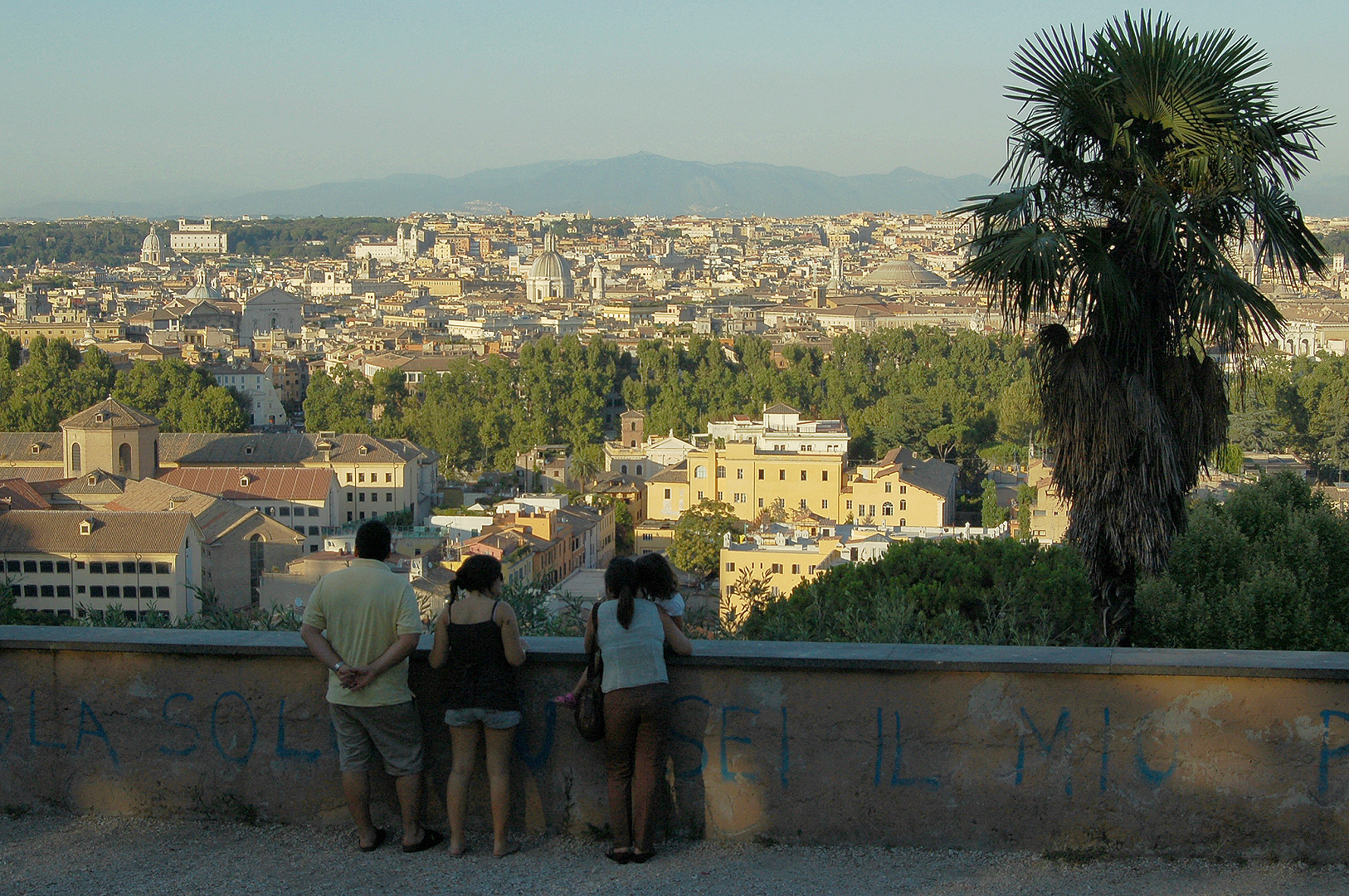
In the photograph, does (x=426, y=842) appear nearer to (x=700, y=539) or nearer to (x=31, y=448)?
(x=700, y=539)

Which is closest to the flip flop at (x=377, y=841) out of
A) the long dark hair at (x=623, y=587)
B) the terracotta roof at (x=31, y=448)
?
the long dark hair at (x=623, y=587)

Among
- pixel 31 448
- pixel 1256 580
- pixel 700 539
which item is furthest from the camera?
pixel 31 448

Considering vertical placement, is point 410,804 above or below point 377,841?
above

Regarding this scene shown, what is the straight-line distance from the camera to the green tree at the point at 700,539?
28312 mm

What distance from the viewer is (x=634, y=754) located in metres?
3.34

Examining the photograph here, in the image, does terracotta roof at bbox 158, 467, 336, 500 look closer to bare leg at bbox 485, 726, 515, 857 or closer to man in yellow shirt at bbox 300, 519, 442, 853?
man in yellow shirt at bbox 300, 519, 442, 853

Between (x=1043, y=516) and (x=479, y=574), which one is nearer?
(x=479, y=574)

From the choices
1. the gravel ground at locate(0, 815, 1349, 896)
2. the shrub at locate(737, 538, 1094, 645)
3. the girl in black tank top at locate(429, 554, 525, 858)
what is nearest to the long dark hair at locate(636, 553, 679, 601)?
the girl in black tank top at locate(429, 554, 525, 858)

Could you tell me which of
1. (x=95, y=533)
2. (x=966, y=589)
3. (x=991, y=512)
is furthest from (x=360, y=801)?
(x=991, y=512)

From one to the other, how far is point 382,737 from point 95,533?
73.1 ft

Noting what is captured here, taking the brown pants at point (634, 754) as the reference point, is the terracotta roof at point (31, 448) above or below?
below

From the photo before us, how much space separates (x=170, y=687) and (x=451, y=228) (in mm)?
186912

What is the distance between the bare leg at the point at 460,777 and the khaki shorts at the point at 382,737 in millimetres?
97

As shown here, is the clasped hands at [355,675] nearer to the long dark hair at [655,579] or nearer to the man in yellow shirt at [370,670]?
the man in yellow shirt at [370,670]
